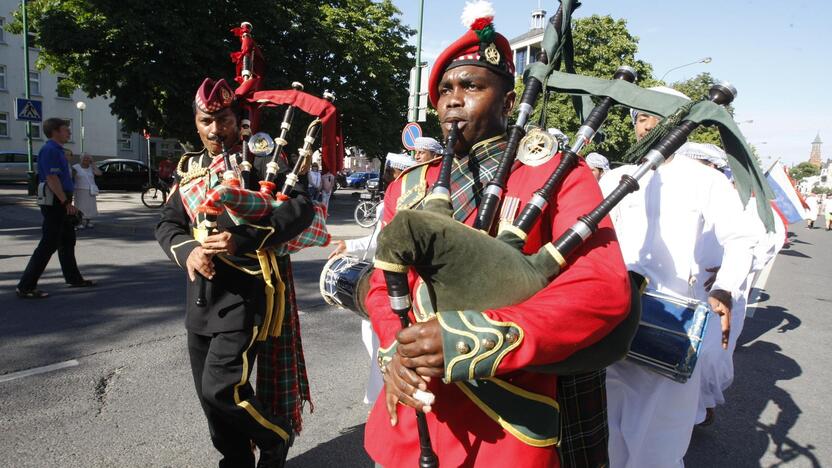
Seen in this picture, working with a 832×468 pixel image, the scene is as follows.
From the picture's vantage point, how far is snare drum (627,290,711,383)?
6.64ft

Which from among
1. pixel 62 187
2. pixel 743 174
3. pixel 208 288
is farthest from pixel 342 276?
pixel 62 187

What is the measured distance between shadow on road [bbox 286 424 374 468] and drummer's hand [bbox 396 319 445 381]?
2.20 m

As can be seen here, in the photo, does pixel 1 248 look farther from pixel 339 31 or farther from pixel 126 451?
pixel 339 31

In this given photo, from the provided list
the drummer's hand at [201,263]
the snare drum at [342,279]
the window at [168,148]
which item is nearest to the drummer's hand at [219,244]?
the drummer's hand at [201,263]

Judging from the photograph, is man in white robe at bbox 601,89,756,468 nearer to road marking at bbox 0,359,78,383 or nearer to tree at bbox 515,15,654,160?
road marking at bbox 0,359,78,383

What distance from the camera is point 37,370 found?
4.10 metres

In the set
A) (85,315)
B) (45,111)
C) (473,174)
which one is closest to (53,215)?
(85,315)

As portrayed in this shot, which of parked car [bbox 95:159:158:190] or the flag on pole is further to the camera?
parked car [bbox 95:159:158:190]

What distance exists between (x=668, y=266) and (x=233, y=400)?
2244 millimetres

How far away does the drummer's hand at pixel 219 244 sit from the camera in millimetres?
2266

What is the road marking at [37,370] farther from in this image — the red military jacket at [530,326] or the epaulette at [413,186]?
the epaulette at [413,186]

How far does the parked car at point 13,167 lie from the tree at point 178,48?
31.4 feet

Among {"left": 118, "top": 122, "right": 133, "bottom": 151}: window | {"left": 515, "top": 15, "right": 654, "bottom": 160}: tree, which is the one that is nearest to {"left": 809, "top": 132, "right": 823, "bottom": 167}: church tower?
{"left": 515, "top": 15, "right": 654, "bottom": 160}: tree

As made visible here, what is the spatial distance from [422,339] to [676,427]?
1953mm
